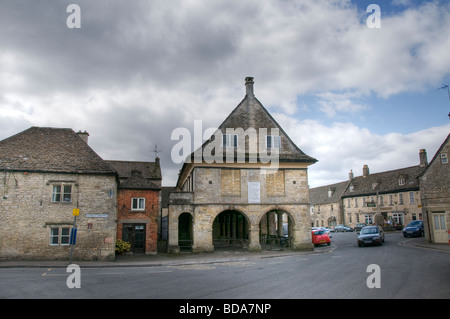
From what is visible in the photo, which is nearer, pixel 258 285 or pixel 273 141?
pixel 258 285

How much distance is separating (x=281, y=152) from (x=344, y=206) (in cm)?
4386

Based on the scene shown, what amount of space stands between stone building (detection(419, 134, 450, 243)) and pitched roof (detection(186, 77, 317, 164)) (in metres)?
11.2

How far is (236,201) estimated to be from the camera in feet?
88.1

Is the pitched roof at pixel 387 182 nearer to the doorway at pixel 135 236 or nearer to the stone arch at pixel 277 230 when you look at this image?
the stone arch at pixel 277 230

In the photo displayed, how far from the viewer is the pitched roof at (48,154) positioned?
22578 millimetres

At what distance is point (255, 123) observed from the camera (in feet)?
97.7

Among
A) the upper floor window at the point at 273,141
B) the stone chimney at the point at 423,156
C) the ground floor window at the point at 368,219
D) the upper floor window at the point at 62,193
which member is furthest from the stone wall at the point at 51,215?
the ground floor window at the point at 368,219

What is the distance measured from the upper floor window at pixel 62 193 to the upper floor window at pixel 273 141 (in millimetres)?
15949

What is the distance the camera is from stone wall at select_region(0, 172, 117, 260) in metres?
21.5

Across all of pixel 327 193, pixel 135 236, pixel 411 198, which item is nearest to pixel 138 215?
pixel 135 236

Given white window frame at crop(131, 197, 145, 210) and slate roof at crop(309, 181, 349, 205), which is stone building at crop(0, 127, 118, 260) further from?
slate roof at crop(309, 181, 349, 205)

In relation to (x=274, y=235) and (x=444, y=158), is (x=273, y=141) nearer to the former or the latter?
(x=274, y=235)

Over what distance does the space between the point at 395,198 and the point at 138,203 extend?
45.9 m
